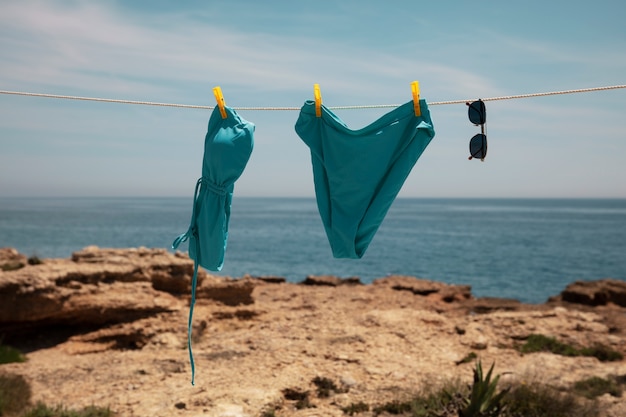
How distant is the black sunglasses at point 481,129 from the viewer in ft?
14.8

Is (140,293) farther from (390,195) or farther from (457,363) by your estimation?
(390,195)

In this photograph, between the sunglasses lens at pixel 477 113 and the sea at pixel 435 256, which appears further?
the sea at pixel 435 256

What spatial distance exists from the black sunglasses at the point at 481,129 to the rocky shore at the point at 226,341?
4.68 meters

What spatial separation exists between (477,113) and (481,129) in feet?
0.46

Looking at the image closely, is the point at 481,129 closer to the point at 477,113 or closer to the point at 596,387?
the point at 477,113

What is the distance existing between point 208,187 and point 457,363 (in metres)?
7.22

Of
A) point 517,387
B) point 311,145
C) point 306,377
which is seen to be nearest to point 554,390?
point 517,387

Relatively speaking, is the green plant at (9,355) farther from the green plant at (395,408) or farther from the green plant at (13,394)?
the green plant at (395,408)

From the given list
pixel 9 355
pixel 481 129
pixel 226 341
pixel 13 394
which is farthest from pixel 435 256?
pixel 481 129

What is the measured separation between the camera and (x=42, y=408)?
24.1ft

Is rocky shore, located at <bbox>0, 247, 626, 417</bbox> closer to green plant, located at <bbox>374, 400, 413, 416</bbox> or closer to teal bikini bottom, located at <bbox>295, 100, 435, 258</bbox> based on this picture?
green plant, located at <bbox>374, 400, 413, 416</bbox>

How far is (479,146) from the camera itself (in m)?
4.56

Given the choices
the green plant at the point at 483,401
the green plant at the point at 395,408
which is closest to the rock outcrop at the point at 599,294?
the green plant at the point at 483,401

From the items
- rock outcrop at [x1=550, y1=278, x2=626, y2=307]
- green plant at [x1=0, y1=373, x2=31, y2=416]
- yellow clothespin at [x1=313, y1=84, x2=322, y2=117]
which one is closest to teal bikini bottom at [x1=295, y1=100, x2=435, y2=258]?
yellow clothespin at [x1=313, y1=84, x2=322, y2=117]
